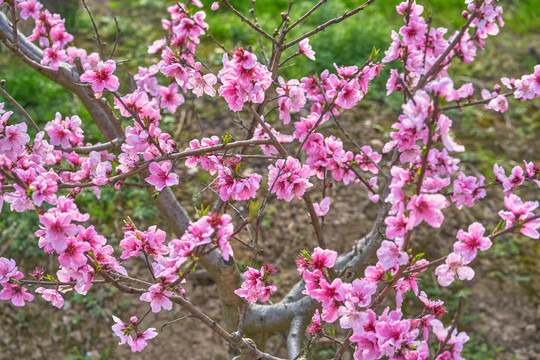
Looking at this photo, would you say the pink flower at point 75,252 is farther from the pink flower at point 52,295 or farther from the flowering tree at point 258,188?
the pink flower at point 52,295

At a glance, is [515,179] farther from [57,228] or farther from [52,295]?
[52,295]

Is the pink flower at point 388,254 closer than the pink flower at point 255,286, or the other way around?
the pink flower at point 388,254

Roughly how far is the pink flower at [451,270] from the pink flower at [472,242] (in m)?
0.03

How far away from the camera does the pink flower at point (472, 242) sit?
144 cm

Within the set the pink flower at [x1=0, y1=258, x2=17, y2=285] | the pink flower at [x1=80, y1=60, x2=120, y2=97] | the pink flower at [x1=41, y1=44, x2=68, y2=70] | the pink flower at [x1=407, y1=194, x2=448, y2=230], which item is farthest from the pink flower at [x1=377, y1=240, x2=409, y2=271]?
the pink flower at [x1=41, y1=44, x2=68, y2=70]

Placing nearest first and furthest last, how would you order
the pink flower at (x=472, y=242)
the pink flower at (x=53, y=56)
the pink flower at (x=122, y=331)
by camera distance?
the pink flower at (x=472, y=242) → the pink flower at (x=122, y=331) → the pink flower at (x=53, y=56)

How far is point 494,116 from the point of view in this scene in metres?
4.84

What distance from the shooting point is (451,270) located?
154 centimetres

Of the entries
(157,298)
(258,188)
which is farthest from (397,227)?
(157,298)

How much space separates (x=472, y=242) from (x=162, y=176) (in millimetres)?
1072

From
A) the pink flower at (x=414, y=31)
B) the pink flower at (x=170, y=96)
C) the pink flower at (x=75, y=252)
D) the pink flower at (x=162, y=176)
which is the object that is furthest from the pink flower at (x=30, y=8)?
the pink flower at (x=414, y=31)

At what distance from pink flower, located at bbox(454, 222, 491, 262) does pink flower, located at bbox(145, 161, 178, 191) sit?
3.22 feet

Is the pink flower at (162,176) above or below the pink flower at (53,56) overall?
below

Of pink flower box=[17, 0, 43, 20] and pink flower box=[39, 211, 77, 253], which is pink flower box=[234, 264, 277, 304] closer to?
pink flower box=[39, 211, 77, 253]
